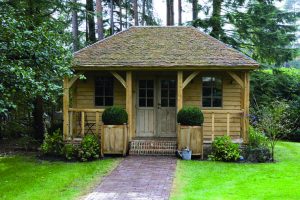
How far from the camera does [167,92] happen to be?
47.6ft

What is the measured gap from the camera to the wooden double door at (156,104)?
14.5 meters

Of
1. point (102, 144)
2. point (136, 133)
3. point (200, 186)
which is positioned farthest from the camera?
point (136, 133)

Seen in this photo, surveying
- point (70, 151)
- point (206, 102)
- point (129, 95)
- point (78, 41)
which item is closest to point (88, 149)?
point (70, 151)

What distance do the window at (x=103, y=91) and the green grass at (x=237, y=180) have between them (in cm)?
435

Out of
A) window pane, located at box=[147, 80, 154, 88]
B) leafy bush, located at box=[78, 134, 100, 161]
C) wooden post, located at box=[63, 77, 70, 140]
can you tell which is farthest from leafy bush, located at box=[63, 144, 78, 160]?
window pane, located at box=[147, 80, 154, 88]

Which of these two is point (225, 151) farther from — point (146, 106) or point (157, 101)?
point (146, 106)

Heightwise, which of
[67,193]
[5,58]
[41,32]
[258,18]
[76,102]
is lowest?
[67,193]

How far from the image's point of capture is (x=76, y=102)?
14.6 metres

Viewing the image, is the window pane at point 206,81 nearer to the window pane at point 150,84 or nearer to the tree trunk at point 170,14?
the window pane at point 150,84

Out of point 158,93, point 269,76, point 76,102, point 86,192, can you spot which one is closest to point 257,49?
point 269,76

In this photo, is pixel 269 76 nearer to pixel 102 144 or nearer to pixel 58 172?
pixel 102 144

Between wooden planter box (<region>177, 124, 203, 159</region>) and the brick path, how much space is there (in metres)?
0.66

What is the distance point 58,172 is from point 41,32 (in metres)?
3.74

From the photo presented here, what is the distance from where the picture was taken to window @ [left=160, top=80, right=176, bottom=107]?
14.5 metres
